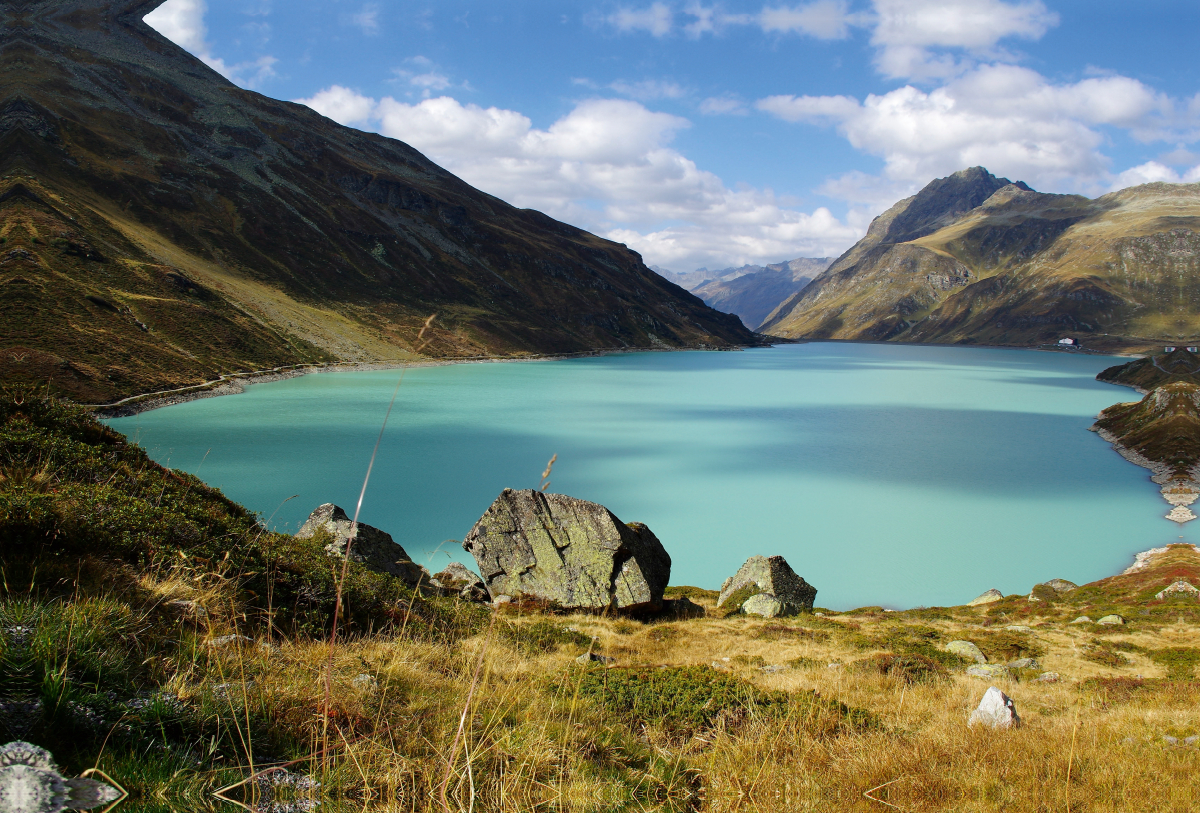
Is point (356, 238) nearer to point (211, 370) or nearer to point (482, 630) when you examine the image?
point (211, 370)

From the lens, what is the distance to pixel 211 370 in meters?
71.9

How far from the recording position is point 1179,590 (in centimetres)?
2194

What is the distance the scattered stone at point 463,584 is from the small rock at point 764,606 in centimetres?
771

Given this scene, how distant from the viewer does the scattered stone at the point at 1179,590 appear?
2150 centimetres

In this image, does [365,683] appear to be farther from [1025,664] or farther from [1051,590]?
[1051,590]

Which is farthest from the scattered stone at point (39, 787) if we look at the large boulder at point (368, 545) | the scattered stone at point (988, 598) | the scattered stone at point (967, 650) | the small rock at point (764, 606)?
the scattered stone at point (988, 598)

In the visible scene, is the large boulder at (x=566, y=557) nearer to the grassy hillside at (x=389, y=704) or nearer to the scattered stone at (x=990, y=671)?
the grassy hillside at (x=389, y=704)

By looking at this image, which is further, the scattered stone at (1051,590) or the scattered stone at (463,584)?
the scattered stone at (1051,590)

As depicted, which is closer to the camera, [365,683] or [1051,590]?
[365,683]

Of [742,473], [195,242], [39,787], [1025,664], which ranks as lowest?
[742,473]

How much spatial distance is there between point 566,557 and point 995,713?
11.9m

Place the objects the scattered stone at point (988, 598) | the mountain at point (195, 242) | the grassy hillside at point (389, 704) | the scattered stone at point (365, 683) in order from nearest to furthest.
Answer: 1. the grassy hillside at point (389, 704)
2. the scattered stone at point (365, 683)
3. the scattered stone at point (988, 598)
4. the mountain at point (195, 242)

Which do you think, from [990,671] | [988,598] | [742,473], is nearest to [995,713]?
[990,671]

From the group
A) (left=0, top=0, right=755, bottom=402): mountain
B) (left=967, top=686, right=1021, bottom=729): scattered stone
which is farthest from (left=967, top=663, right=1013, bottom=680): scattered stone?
(left=0, top=0, right=755, bottom=402): mountain
